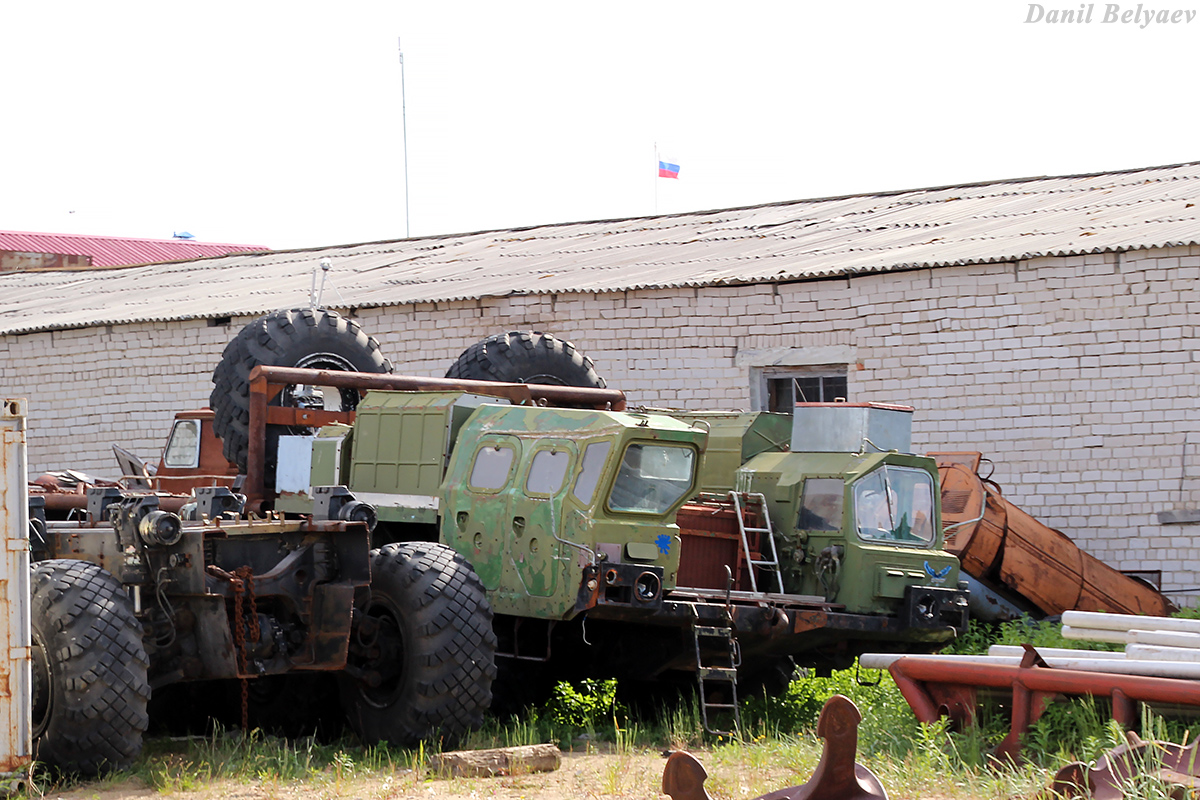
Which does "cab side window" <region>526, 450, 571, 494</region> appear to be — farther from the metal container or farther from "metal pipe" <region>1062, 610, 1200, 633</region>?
"metal pipe" <region>1062, 610, 1200, 633</region>

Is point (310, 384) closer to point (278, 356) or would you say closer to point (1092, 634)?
point (278, 356)

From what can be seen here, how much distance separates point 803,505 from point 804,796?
550cm

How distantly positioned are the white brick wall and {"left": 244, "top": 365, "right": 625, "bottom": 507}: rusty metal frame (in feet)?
14.8

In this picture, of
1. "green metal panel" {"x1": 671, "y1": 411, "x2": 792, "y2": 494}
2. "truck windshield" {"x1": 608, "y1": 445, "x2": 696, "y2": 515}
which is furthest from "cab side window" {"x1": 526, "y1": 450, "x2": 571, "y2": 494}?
"green metal panel" {"x1": 671, "y1": 411, "x2": 792, "y2": 494}

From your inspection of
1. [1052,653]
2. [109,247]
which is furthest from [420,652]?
[109,247]

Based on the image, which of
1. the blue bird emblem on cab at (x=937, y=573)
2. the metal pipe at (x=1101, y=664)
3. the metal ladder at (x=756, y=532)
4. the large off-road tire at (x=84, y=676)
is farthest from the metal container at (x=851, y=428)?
the large off-road tire at (x=84, y=676)

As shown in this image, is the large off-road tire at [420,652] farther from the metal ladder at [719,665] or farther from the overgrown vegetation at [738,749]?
the metal ladder at [719,665]

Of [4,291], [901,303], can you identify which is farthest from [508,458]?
[4,291]

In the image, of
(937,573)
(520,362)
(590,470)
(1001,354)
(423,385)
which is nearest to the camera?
(590,470)

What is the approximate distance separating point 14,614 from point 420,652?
2.47 metres

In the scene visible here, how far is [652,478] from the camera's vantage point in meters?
9.71

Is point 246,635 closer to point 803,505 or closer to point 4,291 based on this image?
point 803,505

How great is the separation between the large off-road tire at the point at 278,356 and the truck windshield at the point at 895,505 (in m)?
4.45

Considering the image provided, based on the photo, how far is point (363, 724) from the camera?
8.80 meters
